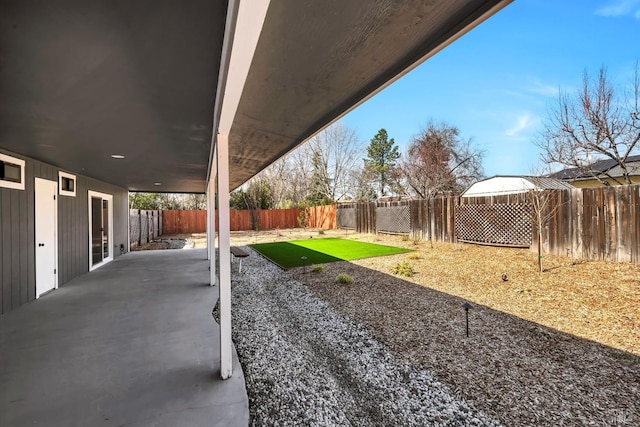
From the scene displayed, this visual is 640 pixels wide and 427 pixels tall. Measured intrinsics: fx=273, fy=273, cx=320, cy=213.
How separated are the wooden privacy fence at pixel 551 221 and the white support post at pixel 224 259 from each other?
710 cm

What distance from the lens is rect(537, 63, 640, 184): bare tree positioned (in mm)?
7246

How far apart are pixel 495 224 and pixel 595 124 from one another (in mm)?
3987

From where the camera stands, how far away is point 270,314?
388cm

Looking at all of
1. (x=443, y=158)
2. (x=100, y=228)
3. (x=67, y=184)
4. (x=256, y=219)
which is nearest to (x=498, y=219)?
(x=67, y=184)

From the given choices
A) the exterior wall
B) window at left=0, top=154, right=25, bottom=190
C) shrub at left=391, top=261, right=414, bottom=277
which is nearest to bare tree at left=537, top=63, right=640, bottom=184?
shrub at left=391, top=261, right=414, bottom=277

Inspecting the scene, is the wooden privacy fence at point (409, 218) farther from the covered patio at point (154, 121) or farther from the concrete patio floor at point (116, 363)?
the concrete patio floor at point (116, 363)

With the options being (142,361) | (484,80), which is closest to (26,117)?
(142,361)

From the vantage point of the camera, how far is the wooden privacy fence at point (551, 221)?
5.20 meters

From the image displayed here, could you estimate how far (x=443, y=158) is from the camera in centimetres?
1806

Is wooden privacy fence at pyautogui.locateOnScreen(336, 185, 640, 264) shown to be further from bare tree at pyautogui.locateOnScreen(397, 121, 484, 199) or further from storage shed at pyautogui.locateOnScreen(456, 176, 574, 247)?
bare tree at pyautogui.locateOnScreen(397, 121, 484, 199)

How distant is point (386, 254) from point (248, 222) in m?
13.5

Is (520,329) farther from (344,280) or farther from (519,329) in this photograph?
(344,280)

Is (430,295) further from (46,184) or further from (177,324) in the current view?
(46,184)

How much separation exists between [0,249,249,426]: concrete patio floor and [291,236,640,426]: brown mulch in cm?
183
